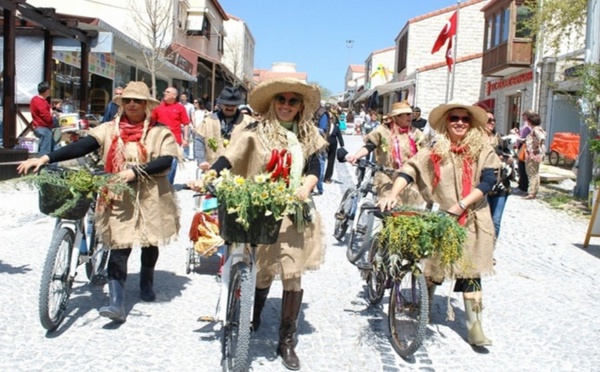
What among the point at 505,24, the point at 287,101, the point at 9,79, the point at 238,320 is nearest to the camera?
the point at 238,320

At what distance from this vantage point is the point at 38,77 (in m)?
15.7

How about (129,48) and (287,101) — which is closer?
(287,101)

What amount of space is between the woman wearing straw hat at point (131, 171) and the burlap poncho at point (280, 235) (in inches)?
33.0

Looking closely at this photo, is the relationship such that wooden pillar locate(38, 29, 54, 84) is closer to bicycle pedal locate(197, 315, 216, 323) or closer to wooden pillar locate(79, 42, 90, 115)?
wooden pillar locate(79, 42, 90, 115)

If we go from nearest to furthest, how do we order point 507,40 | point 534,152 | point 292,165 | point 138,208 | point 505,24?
point 292,165, point 138,208, point 534,152, point 507,40, point 505,24

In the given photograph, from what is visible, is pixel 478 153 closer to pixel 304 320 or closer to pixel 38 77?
pixel 304 320

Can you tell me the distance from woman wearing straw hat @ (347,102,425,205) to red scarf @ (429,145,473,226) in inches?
89.5

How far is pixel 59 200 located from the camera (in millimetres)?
4500

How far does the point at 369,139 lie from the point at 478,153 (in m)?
2.64

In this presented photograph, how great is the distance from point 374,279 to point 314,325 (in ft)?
2.28

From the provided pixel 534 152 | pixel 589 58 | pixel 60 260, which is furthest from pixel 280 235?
pixel 589 58

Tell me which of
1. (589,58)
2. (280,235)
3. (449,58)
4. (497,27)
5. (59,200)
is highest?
(497,27)

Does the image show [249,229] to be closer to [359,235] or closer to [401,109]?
[359,235]

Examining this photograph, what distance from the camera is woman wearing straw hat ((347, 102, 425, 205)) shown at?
7164mm
